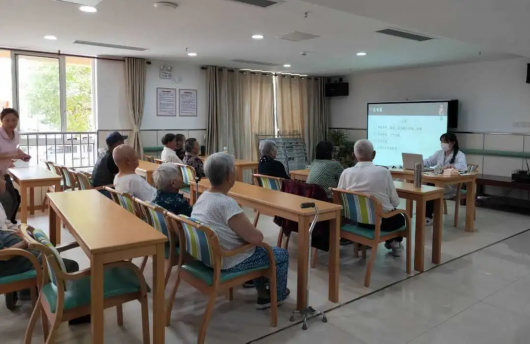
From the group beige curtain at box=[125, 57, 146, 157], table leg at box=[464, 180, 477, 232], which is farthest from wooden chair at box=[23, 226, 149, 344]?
beige curtain at box=[125, 57, 146, 157]

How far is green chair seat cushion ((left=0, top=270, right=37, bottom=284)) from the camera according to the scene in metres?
2.17

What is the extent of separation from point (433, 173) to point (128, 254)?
3.89 m

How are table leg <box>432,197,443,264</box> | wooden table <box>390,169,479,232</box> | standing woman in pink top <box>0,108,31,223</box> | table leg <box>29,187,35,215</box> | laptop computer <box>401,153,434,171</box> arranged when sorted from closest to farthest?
table leg <box>432,197,443,264</box> → standing woman in pink top <box>0,108,31,223</box> → wooden table <box>390,169,479,232</box> → laptop computer <box>401,153,434,171</box> → table leg <box>29,187,35,215</box>

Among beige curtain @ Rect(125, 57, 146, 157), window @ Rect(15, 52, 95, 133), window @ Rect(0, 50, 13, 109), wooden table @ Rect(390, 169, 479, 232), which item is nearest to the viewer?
wooden table @ Rect(390, 169, 479, 232)

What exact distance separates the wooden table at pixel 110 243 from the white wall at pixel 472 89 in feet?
20.8

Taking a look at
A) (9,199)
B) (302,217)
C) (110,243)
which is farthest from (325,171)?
(9,199)

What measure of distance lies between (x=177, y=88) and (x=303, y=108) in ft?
9.46

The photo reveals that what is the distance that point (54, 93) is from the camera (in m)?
A: 6.45

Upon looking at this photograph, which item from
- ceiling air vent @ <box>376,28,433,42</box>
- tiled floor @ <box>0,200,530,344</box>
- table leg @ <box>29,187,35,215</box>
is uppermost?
ceiling air vent @ <box>376,28,433,42</box>

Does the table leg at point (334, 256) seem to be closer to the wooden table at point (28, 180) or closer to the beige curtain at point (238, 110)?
the wooden table at point (28, 180)

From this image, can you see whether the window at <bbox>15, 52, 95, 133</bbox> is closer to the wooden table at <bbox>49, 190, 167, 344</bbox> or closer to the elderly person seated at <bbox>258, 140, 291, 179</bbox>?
the elderly person seated at <bbox>258, 140, 291, 179</bbox>

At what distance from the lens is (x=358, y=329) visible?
2.57 meters

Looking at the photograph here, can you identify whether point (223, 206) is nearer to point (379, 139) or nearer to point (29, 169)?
point (29, 169)

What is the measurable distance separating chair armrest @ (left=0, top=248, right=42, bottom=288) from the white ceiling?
2.36 meters
